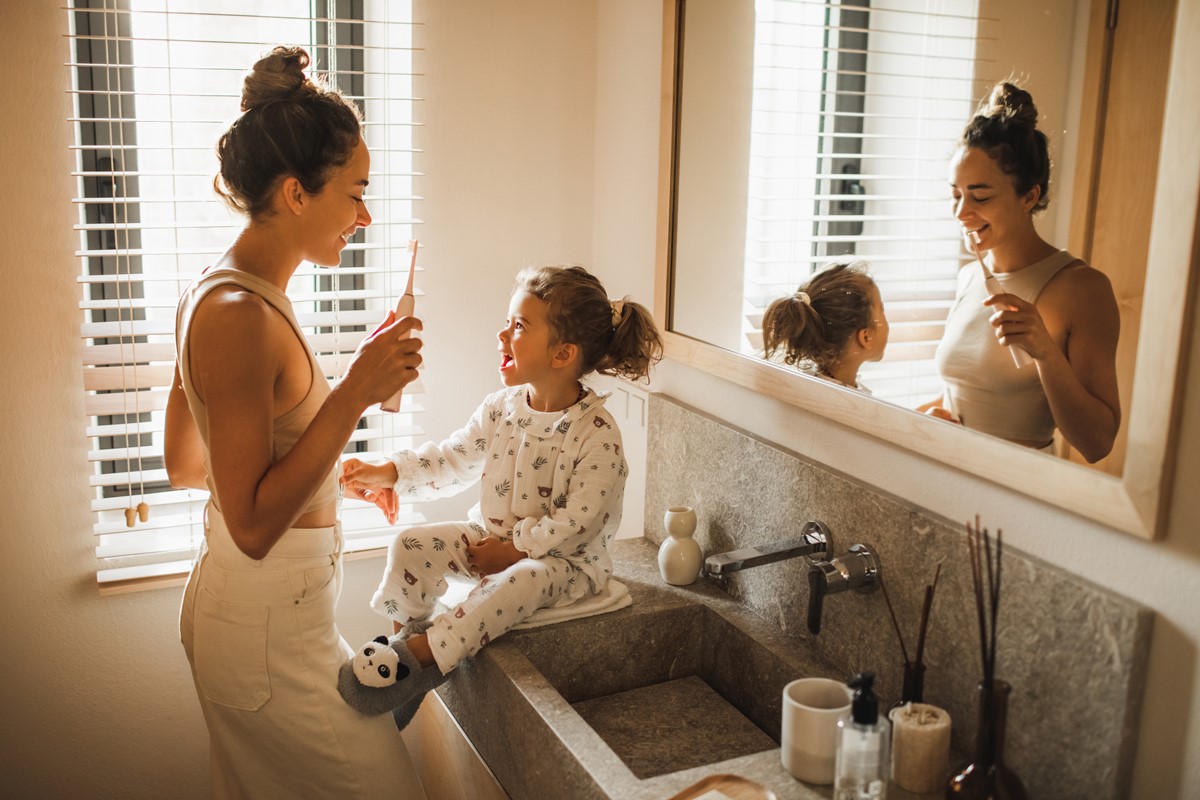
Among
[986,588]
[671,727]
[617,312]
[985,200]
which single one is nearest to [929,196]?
[985,200]

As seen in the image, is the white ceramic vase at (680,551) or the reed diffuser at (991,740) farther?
the white ceramic vase at (680,551)

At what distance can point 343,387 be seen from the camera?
1419 mm

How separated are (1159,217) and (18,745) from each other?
2.05 meters

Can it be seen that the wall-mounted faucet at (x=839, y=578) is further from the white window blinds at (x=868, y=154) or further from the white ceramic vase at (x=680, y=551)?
the white ceramic vase at (x=680, y=551)

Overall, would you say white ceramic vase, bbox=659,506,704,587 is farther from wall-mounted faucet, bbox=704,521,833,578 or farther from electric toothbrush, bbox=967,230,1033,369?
electric toothbrush, bbox=967,230,1033,369

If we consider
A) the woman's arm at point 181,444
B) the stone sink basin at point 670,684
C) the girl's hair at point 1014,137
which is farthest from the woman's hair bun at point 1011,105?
the woman's arm at point 181,444

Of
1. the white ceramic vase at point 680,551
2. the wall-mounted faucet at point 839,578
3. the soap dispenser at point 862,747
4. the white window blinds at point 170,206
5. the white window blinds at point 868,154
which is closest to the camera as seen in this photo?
the soap dispenser at point 862,747

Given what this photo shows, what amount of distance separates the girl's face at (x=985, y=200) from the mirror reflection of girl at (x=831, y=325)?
0.62 ft

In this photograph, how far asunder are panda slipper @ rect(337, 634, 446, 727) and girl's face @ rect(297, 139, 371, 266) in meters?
0.55

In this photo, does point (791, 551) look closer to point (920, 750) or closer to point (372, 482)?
point (920, 750)

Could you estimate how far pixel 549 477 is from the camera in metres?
1.76

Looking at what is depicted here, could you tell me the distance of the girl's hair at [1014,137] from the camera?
3.92 ft

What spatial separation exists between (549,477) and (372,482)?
0.32m

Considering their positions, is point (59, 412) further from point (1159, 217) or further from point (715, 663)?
point (1159, 217)
